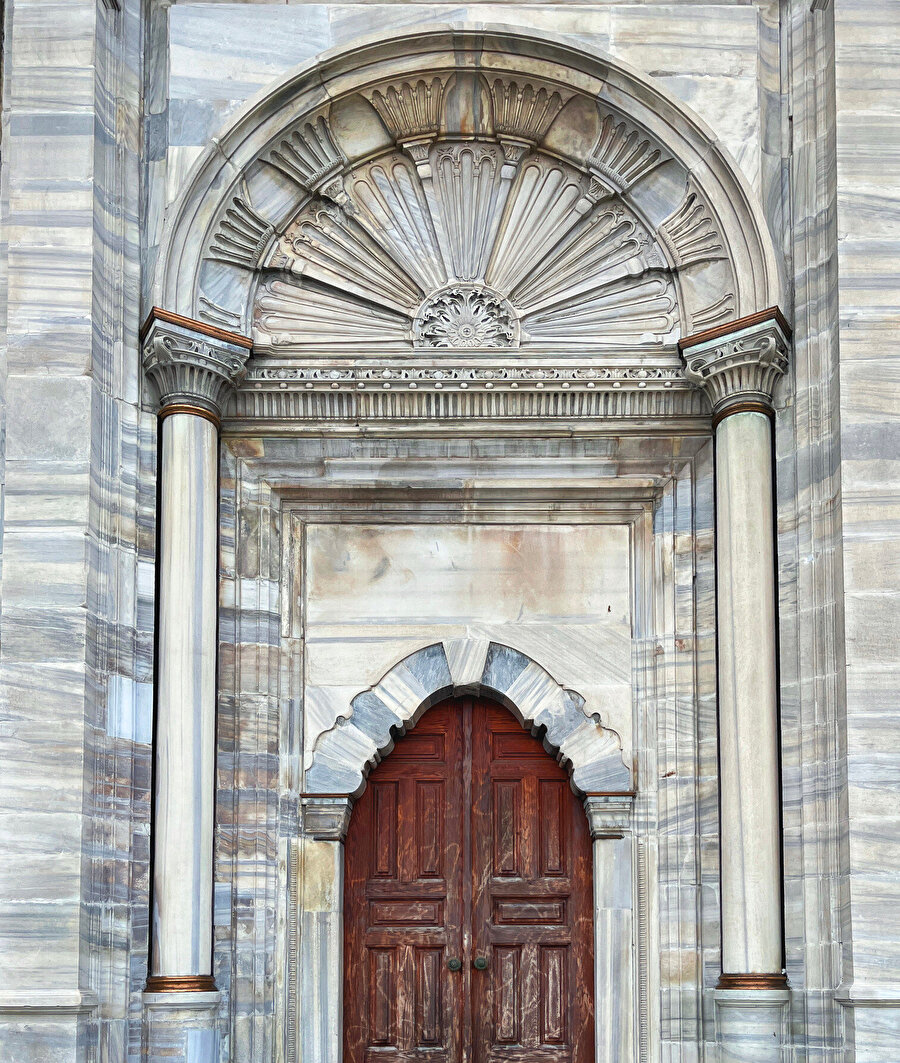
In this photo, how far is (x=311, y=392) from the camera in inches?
401

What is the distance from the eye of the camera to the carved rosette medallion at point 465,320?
10336 millimetres

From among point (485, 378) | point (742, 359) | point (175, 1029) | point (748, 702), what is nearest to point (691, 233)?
point (742, 359)

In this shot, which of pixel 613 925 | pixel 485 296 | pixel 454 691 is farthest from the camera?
pixel 485 296

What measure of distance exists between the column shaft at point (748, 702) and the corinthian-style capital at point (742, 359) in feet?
0.36

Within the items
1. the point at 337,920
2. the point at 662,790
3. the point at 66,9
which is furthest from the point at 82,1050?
the point at 66,9

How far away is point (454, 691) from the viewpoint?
1019 cm

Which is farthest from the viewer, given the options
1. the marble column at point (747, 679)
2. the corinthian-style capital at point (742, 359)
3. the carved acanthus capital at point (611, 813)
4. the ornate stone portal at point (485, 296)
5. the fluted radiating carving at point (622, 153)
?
the fluted radiating carving at point (622, 153)

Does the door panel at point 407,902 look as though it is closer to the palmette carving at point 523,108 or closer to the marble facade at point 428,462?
the marble facade at point 428,462

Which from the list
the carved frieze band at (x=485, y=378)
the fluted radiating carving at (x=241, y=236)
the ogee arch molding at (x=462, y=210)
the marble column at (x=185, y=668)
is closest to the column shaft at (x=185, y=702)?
the marble column at (x=185, y=668)

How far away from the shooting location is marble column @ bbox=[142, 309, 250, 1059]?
9195 mm

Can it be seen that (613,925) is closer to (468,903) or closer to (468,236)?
(468,903)

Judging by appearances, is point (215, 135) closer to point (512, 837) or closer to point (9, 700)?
point (9, 700)

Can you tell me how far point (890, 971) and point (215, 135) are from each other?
5890 mm

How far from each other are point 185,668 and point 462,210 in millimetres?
3307
